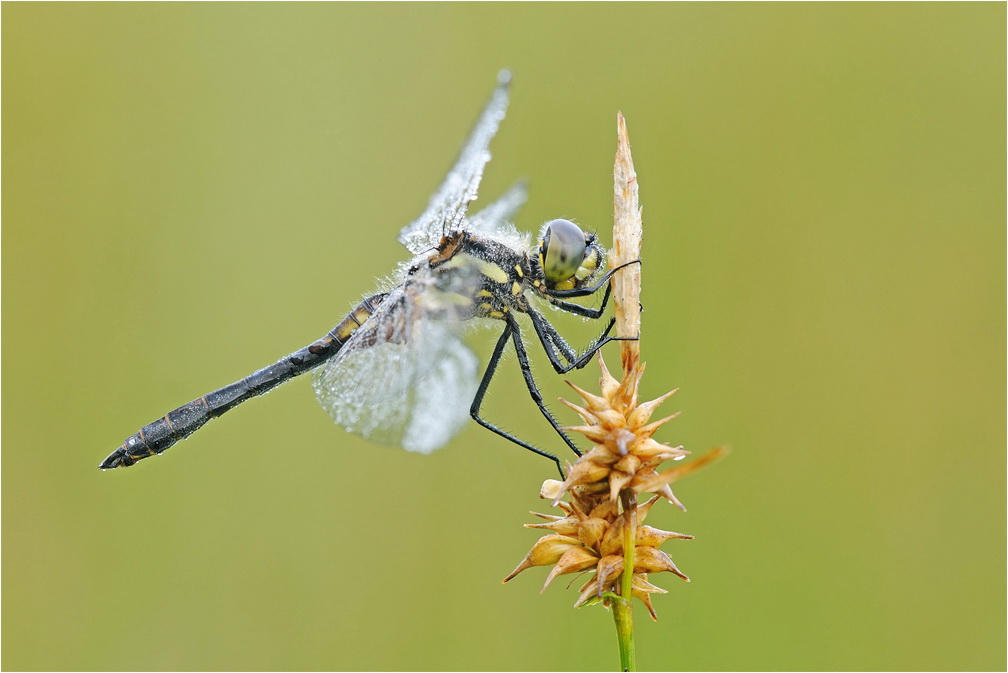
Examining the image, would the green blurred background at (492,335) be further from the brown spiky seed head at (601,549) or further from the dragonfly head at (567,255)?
the brown spiky seed head at (601,549)

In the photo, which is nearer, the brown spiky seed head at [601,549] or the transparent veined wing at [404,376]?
the brown spiky seed head at [601,549]

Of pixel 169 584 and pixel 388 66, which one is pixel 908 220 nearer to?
pixel 388 66

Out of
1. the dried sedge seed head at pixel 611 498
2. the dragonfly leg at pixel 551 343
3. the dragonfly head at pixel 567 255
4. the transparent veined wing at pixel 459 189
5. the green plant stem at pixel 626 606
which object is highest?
the transparent veined wing at pixel 459 189

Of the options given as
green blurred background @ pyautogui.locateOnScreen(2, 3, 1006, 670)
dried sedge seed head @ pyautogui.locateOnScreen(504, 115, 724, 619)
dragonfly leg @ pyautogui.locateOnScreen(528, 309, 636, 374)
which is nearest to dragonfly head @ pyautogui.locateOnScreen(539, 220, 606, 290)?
dragonfly leg @ pyautogui.locateOnScreen(528, 309, 636, 374)

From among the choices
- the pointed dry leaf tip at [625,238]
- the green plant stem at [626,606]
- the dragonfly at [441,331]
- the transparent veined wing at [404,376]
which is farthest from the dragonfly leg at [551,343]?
the green plant stem at [626,606]

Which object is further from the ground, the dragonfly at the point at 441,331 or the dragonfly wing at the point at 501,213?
the dragonfly wing at the point at 501,213

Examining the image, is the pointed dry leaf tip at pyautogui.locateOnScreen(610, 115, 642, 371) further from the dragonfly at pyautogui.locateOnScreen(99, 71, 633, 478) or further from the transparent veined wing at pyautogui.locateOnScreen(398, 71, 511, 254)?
the transparent veined wing at pyautogui.locateOnScreen(398, 71, 511, 254)

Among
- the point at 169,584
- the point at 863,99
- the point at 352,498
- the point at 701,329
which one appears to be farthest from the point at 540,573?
the point at 863,99
